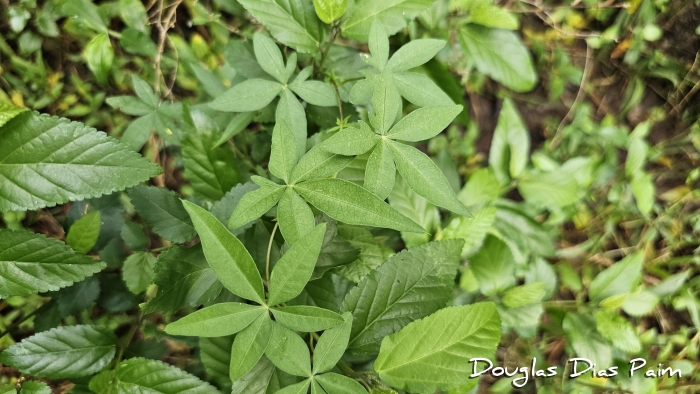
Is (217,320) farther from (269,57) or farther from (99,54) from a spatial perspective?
(99,54)

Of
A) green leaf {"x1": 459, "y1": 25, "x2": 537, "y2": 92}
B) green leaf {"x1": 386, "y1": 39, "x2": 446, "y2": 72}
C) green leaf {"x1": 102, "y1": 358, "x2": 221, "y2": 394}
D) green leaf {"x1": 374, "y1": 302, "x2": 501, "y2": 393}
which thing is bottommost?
green leaf {"x1": 102, "y1": 358, "x2": 221, "y2": 394}

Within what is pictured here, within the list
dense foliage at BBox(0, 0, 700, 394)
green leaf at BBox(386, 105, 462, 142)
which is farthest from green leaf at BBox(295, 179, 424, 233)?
green leaf at BBox(386, 105, 462, 142)

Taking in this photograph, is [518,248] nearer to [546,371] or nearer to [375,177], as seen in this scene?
[546,371]

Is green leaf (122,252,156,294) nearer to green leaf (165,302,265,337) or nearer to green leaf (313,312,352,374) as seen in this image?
green leaf (165,302,265,337)

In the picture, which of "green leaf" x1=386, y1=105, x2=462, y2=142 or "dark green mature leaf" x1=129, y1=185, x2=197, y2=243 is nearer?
"green leaf" x1=386, y1=105, x2=462, y2=142

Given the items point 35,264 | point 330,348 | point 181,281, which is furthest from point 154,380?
point 330,348

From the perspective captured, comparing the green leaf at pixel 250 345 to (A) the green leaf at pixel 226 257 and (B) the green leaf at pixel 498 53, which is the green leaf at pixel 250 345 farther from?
(B) the green leaf at pixel 498 53

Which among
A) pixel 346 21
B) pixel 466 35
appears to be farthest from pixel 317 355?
pixel 466 35

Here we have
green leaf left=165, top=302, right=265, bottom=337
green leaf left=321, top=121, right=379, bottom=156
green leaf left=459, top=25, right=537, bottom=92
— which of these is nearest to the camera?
green leaf left=165, top=302, right=265, bottom=337
